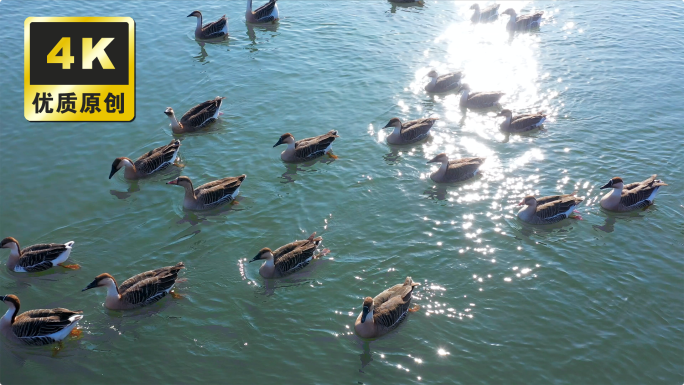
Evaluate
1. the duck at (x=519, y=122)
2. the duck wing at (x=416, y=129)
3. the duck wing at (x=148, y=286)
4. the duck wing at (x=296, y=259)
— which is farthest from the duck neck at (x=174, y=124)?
the duck at (x=519, y=122)

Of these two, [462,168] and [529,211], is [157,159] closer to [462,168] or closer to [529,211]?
[462,168]

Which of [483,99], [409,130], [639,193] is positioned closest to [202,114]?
[409,130]

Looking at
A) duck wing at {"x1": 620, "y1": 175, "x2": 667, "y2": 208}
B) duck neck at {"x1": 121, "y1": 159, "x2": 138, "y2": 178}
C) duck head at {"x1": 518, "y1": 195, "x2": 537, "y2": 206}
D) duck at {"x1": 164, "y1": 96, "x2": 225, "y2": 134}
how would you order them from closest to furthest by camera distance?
1. duck head at {"x1": 518, "y1": 195, "x2": 537, "y2": 206}
2. duck wing at {"x1": 620, "y1": 175, "x2": 667, "y2": 208}
3. duck neck at {"x1": 121, "y1": 159, "x2": 138, "y2": 178}
4. duck at {"x1": 164, "y1": 96, "x2": 225, "y2": 134}

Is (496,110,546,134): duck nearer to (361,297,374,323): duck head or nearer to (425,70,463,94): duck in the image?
(425,70,463,94): duck

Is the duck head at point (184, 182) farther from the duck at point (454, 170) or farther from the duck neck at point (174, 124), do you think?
the duck at point (454, 170)

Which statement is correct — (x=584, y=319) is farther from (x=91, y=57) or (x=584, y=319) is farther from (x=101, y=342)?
(x=91, y=57)

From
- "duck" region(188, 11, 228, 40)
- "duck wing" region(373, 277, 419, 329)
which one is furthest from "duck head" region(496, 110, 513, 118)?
"duck" region(188, 11, 228, 40)
